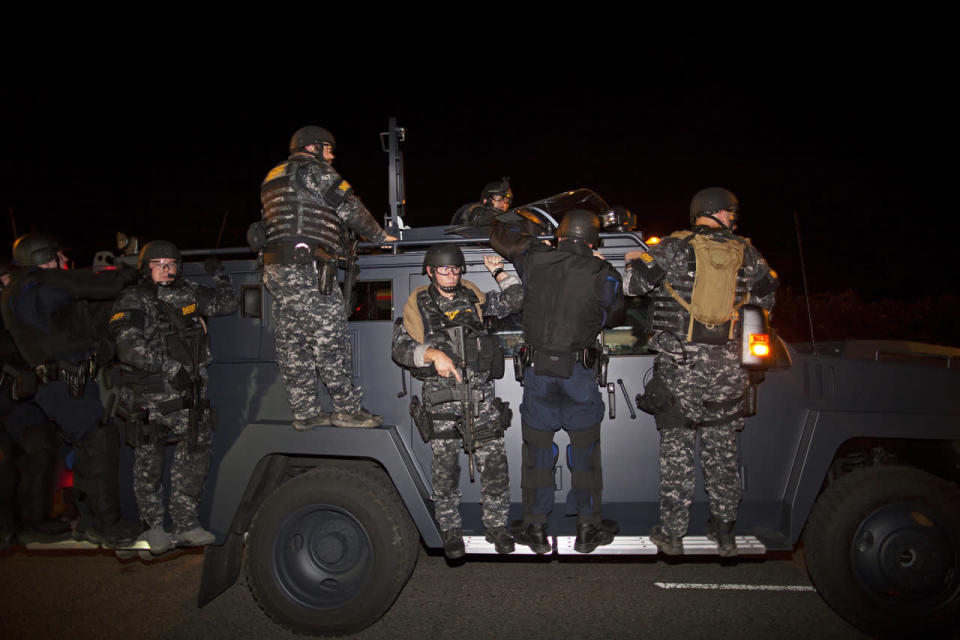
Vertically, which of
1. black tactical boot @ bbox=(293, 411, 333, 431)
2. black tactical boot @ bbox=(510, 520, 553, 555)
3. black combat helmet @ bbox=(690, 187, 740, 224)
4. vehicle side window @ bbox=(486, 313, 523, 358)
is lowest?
black tactical boot @ bbox=(510, 520, 553, 555)

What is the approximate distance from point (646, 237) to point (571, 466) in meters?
1.51

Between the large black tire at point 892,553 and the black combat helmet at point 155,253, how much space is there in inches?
166

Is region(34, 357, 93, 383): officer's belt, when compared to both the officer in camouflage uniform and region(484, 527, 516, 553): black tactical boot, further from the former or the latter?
region(484, 527, 516, 553): black tactical boot

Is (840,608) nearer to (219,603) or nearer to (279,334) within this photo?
(279,334)

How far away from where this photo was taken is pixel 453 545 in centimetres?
319

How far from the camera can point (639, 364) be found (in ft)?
11.0

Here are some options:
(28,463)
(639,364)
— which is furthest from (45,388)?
(639,364)

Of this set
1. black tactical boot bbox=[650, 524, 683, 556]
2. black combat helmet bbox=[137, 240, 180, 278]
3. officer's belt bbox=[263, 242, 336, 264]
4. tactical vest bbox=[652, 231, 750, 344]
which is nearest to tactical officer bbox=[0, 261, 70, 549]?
black combat helmet bbox=[137, 240, 180, 278]

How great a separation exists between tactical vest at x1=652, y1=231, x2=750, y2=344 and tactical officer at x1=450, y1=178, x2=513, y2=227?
5.06 ft

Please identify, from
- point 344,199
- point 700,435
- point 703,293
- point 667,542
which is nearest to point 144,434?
point 344,199

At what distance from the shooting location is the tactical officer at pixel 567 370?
3170mm

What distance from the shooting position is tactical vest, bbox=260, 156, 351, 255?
3441 millimetres

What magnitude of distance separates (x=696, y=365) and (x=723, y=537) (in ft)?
3.18

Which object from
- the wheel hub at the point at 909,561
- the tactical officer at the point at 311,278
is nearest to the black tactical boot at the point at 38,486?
the tactical officer at the point at 311,278
